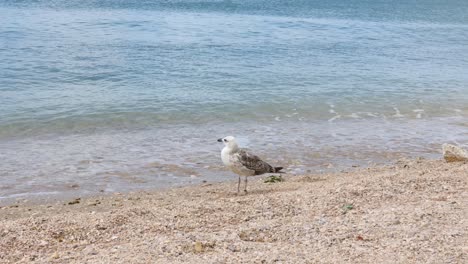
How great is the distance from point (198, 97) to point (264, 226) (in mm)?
10498

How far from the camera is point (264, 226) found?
678 cm

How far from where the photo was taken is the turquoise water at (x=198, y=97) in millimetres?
11312

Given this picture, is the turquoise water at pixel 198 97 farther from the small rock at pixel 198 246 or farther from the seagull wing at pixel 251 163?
the small rock at pixel 198 246

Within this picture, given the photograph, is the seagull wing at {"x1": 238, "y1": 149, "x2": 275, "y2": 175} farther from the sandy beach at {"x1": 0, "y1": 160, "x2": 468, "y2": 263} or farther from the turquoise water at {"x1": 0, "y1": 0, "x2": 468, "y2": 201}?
the turquoise water at {"x1": 0, "y1": 0, "x2": 468, "y2": 201}

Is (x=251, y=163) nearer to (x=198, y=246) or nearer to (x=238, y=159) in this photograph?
(x=238, y=159)

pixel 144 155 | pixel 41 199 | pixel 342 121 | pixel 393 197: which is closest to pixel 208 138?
pixel 144 155

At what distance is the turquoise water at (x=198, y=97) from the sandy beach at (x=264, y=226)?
2.05m

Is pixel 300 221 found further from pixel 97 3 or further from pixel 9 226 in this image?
pixel 97 3

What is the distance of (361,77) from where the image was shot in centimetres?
2148

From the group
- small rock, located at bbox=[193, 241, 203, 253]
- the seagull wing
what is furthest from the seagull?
small rock, located at bbox=[193, 241, 203, 253]

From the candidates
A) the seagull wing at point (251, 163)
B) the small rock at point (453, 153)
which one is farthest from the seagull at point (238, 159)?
the small rock at point (453, 153)

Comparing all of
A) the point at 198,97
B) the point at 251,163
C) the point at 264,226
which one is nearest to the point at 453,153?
the point at 251,163

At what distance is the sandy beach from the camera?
19.3ft

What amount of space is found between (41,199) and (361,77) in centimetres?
1426
